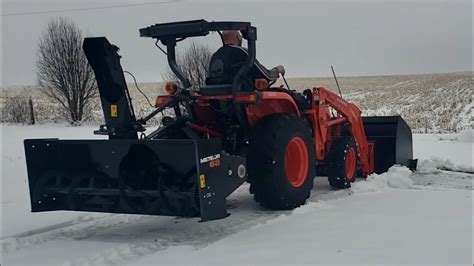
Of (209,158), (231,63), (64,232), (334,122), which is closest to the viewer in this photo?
(209,158)

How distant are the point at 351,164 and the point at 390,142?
112cm

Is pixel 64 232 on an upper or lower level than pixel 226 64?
lower

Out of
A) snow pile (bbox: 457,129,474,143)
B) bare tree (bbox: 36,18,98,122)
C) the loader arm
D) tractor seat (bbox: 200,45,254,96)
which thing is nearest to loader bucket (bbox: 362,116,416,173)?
the loader arm

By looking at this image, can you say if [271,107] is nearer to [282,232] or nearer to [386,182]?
[282,232]

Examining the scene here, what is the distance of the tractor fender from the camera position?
6.39m

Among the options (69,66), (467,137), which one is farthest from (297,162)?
(69,66)

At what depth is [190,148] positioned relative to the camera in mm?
5273

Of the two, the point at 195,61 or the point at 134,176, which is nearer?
the point at 134,176

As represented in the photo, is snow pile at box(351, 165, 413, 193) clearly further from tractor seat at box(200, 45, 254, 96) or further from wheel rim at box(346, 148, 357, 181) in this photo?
tractor seat at box(200, 45, 254, 96)

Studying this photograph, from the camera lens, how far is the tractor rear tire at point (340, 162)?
762 centimetres

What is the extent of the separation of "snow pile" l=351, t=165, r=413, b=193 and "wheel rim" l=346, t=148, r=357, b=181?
6.6 inches

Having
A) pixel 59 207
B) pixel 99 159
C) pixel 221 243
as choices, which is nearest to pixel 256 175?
pixel 221 243

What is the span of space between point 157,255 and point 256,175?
1.73 meters

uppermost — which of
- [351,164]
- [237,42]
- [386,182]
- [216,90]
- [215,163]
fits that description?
[237,42]
